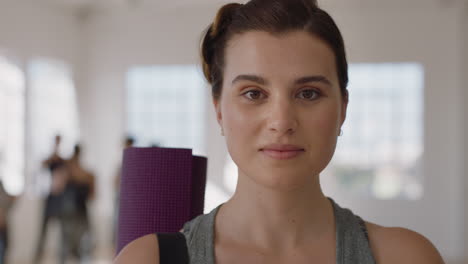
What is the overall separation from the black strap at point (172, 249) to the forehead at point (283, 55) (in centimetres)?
41

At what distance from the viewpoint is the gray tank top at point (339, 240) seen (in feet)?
4.47

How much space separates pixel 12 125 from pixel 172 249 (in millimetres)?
8242

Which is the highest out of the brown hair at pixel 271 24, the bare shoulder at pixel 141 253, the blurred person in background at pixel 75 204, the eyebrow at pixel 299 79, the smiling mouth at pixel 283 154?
the brown hair at pixel 271 24

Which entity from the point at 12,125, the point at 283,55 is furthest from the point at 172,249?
the point at 12,125

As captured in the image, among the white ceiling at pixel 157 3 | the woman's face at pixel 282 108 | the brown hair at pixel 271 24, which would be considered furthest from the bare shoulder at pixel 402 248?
the white ceiling at pixel 157 3

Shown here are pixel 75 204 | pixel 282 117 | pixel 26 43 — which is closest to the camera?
pixel 282 117

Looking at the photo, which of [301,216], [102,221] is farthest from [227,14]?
[102,221]

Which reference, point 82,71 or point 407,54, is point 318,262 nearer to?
point 407,54

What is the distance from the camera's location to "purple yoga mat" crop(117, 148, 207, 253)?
5.30 ft

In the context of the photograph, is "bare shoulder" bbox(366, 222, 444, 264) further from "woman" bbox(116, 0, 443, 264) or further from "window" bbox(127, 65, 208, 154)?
"window" bbox(127, 65, 208, 154)

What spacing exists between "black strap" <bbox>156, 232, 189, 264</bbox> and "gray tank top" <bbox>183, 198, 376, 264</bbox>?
0.05ft

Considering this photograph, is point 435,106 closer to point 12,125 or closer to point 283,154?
point 12,125

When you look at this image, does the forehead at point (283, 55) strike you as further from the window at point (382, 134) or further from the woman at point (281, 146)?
the window at point (382, 134)

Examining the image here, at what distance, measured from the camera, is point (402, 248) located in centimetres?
136
